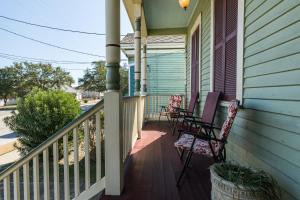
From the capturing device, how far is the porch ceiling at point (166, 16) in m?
4.73

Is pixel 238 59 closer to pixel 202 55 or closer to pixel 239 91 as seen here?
pixel 239 91

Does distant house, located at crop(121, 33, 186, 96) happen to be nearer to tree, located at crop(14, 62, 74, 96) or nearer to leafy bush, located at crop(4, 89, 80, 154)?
leafy bush, located at crop(4, 89, 80, 154)

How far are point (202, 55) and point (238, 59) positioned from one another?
7.05 feet

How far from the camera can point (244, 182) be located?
1358 millimetres

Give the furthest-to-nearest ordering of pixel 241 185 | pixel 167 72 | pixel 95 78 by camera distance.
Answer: pixel 95 78
pixel 167 72
pixel 241 185

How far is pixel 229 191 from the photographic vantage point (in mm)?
1343

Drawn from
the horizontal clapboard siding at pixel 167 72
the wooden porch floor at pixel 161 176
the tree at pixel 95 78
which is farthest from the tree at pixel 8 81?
the wooden porch floor at pixel 161 176

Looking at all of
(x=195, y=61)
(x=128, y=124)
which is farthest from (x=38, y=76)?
(x=128, y=124)

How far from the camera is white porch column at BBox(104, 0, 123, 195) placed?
76.7 inches

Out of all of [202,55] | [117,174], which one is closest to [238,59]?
[117,174]

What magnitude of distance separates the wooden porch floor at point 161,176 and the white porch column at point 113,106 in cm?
20

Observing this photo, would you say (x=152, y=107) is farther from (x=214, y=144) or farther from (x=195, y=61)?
(x=214, y=144)

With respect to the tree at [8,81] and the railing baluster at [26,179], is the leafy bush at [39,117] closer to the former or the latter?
the railing baluster at [26,179]

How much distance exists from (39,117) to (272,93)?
4.20 meters
